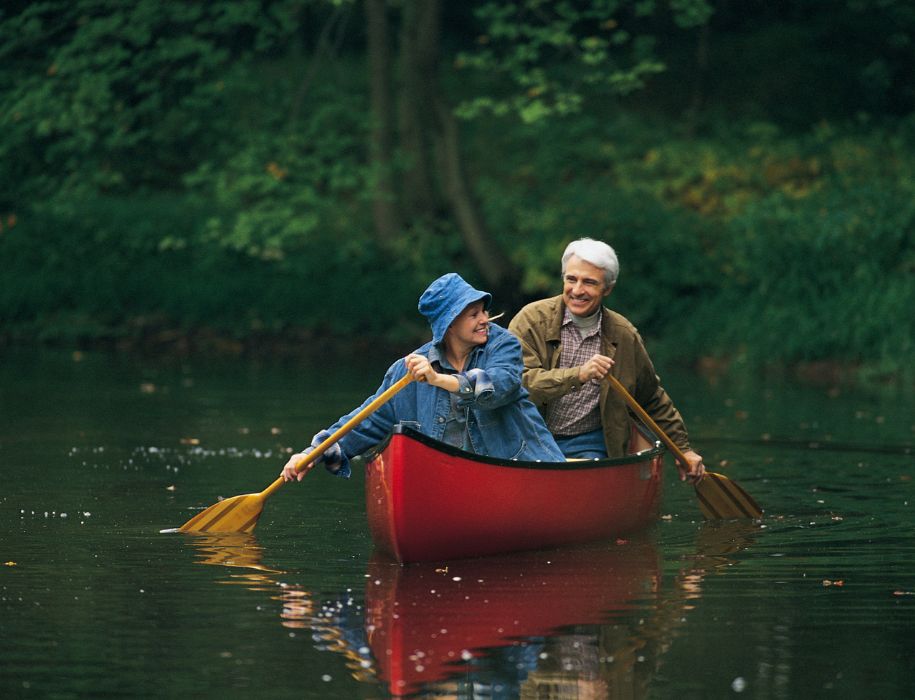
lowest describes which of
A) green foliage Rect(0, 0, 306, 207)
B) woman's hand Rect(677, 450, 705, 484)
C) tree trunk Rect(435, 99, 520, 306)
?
woman's hand Rect(677, 450, 705, 484)

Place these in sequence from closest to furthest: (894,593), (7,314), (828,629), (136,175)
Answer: (828,629) → (894,593) → (136,175) → (7,314)

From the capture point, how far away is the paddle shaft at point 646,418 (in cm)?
933

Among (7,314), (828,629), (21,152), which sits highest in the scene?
(21,152)

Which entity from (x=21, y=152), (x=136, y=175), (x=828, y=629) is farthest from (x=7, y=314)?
(x=828, y=629)

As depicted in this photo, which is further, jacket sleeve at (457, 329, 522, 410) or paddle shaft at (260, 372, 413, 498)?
paddle shaft at (260, 372, 413, 498)

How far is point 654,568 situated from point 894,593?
1.22 m

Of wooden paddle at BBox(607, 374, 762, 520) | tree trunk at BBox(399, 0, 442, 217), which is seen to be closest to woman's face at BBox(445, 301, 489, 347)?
wooden paddle at BBox(607, 374, 762, 520)

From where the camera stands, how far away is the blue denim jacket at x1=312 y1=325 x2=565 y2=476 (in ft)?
27.8

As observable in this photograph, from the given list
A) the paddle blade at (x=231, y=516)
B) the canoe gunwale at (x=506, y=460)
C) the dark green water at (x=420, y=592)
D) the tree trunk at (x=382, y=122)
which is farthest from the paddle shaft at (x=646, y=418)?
the tree trunk at (x=382, y=122)

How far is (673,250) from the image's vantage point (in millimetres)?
22531

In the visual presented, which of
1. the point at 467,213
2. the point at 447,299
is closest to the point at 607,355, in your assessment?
the point at 447,299

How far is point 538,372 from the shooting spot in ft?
29.9

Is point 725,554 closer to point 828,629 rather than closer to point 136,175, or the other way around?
point 828,629

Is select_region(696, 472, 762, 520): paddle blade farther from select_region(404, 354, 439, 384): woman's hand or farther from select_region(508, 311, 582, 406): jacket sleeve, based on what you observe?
select_region(404, 354, 439, 384): woman's hand
